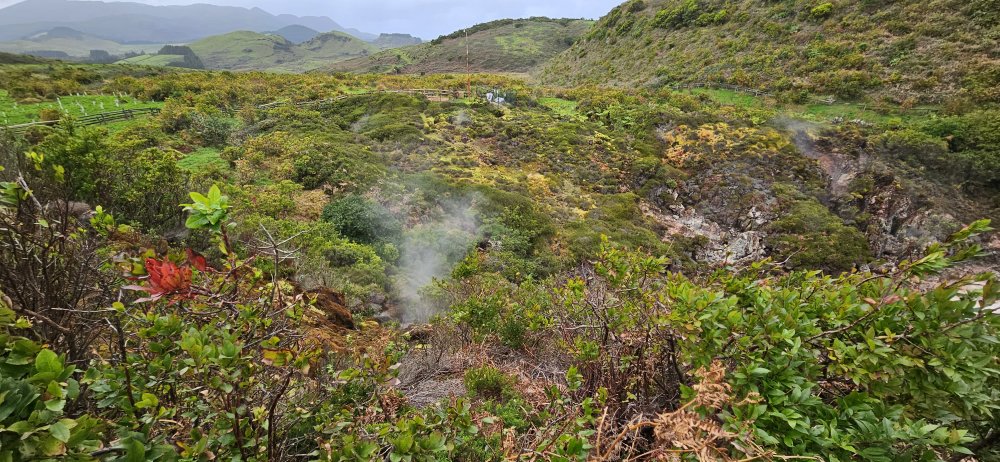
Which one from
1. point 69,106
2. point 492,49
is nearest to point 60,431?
point 69,106

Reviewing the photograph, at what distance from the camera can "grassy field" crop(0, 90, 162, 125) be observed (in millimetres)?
12668

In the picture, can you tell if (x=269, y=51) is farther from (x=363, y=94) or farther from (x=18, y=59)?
(x=363, y=94)

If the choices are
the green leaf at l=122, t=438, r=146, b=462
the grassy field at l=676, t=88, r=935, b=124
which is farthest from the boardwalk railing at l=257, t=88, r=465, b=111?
the green leaf at l=122, t=438, r=146, b=462

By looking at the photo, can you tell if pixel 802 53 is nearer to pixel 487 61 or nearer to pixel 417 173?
pixel 417 173

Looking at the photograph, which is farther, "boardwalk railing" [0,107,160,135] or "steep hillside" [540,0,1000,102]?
"steep hillside" [540,0,1000,102]

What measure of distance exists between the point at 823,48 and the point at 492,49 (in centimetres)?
5377

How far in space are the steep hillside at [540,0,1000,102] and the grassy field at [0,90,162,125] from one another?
28.4 metres

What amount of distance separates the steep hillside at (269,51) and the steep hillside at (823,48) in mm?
113545

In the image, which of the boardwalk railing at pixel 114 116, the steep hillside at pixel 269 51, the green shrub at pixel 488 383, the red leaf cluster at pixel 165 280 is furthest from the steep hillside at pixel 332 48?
the red leaf cluster at pixel 165 280

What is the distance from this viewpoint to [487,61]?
6425 cm

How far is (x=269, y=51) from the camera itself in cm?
14000

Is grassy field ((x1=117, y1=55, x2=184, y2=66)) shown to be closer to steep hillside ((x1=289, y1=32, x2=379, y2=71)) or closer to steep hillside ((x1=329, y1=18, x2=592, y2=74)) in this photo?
steep hillside ((x1=289, y1=32, x2=379, y2=71))

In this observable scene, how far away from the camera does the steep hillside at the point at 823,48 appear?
17.6m

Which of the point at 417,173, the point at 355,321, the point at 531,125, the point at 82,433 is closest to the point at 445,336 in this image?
the point at 355,321
